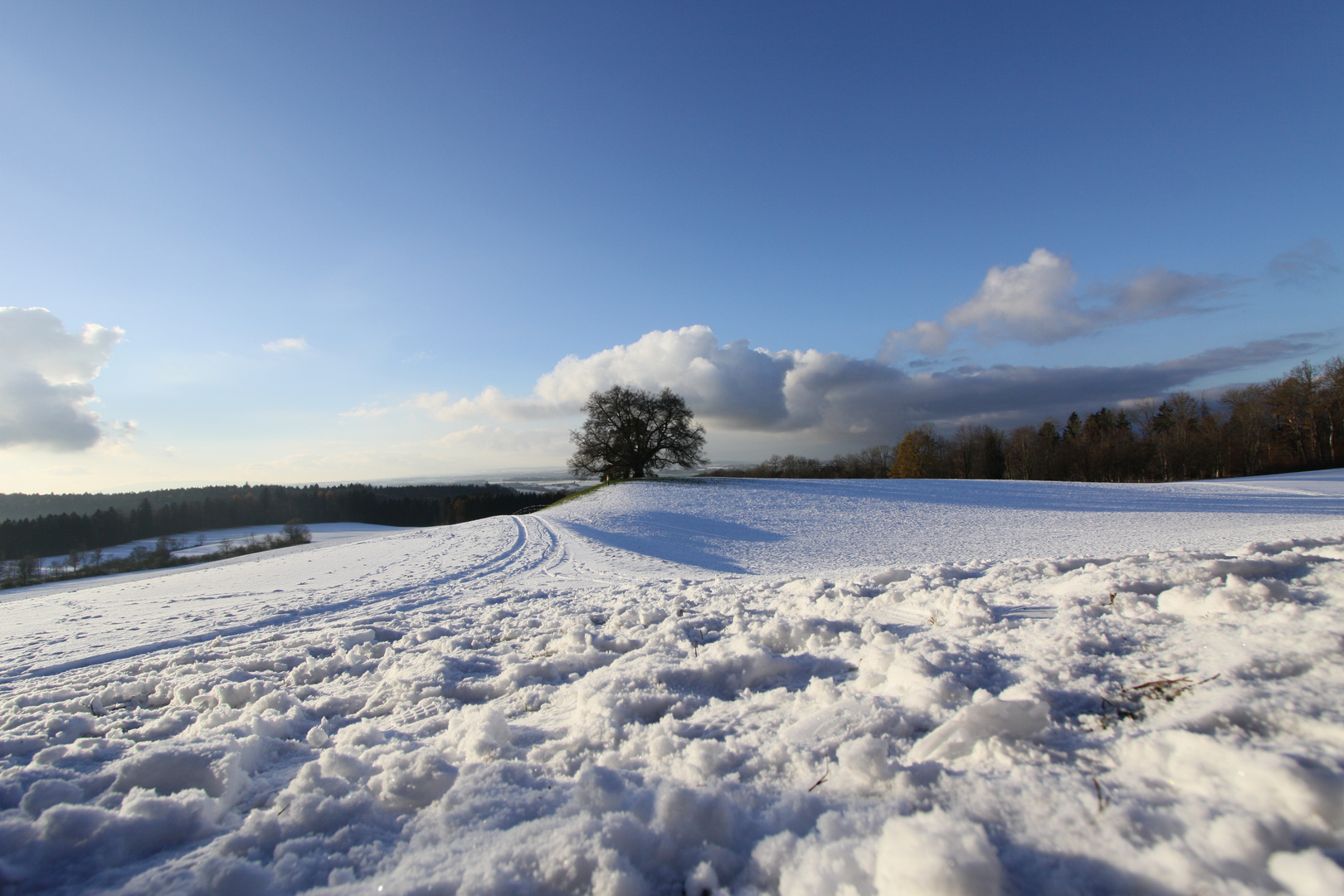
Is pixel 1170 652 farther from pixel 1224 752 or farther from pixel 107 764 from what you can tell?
pixel 107 764

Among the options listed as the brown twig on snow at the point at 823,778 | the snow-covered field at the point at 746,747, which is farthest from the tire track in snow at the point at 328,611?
the brown twig on snow at the point at 823,778

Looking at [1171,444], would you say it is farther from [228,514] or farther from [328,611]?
[228,514]

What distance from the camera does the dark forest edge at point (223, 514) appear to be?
57.9 metres

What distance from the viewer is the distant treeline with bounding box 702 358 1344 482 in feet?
143

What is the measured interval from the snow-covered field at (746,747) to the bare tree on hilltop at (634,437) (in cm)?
3036

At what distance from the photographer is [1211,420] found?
158 ft

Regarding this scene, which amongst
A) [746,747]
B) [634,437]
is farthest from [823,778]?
[634,437]

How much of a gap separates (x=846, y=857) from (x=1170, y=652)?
→ 2172 millimetres

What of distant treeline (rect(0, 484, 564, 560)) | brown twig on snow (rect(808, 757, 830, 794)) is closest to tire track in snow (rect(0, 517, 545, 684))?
brown twig on snow (rect(808, 757, 830, 794))

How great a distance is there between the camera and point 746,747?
2.30m

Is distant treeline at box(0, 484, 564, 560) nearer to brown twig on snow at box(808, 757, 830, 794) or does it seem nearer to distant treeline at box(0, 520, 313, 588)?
distant treeline at box(0, 520, 313, 588)

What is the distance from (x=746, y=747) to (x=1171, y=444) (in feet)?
210

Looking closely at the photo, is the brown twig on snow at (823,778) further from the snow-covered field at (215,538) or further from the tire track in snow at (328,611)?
the snow-covered field at (215,538)

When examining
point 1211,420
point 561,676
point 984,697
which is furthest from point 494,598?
point 1211,420
